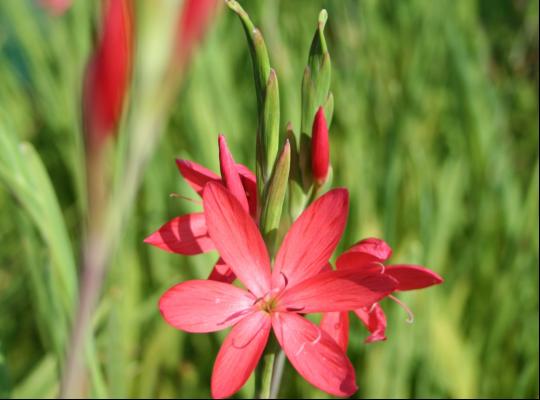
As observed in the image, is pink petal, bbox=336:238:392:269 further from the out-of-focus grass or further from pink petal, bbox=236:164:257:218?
the out-of-focus grass

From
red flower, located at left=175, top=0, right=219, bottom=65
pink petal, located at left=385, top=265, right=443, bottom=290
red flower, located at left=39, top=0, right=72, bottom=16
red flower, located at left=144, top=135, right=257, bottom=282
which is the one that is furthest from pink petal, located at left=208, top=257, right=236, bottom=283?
red flower, located at left=39, top=0, right=72, bottom=16

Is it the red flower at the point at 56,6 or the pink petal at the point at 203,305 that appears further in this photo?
the red flower at the point at 56,6

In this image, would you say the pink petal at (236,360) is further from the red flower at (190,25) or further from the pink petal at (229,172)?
the red flower at (190,25)

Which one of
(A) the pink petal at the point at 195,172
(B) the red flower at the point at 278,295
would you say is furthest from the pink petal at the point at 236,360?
(A) the pink petal at the point at 195,172

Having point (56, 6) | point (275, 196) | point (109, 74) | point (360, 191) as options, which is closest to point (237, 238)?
point (275, 196)

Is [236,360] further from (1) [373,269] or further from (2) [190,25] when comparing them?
(2) [190,25]

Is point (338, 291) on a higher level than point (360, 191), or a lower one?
lower

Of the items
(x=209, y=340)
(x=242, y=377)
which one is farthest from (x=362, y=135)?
(x=242, y=377)
